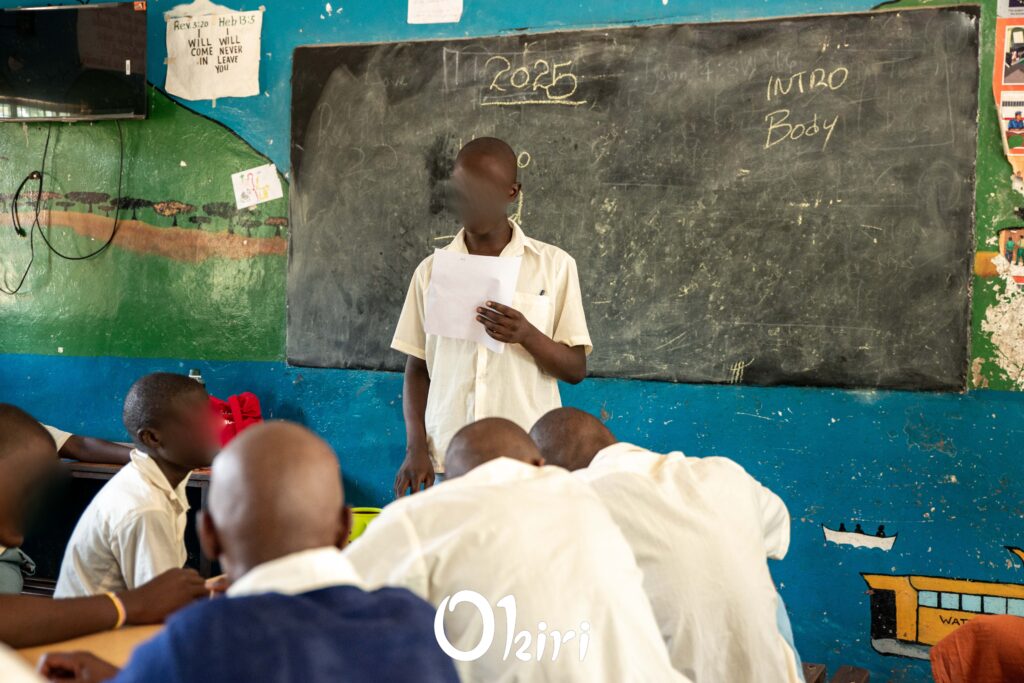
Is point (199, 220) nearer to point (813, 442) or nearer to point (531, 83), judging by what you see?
point (531, 83)

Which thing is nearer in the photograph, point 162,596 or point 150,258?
point 162,596

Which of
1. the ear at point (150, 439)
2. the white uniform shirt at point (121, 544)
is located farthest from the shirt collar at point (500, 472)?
the ear at point (150, 439)

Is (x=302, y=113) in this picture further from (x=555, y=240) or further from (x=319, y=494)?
(x=319, y=494)

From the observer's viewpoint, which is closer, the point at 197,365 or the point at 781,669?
the point at 781,669

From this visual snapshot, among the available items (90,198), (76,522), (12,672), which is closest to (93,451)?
(76,522)

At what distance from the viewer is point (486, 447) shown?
5.25 feet

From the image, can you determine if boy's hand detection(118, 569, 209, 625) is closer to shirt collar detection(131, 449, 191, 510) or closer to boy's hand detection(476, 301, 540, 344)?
shirt collar detection(131, 449, 191, 510)

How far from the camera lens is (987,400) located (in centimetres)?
310

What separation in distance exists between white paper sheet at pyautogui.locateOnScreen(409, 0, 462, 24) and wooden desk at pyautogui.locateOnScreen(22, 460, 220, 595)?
182 cm

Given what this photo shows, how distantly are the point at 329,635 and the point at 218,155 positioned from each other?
3.46 m

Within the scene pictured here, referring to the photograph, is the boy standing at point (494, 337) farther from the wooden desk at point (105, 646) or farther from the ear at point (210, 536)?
the ear at point (210, 536)

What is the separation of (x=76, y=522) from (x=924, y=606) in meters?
3.15

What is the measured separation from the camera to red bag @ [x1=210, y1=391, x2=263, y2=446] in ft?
12.3

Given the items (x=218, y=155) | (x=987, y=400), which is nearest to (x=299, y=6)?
(x=218, y=155)
